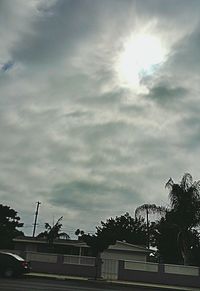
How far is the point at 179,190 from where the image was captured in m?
38.4

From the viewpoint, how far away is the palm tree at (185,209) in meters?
37.6

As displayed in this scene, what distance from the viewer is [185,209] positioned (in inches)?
1483

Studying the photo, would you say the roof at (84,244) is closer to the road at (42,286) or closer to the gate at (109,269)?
the gate at (109,269)

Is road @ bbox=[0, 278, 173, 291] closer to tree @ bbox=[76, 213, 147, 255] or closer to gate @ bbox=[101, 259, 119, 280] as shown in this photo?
gate @ bbox=[101, 259, 119, 280]

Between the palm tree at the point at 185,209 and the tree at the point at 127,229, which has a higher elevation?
the tree at the point at 127,229

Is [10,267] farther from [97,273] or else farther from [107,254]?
[107,254]

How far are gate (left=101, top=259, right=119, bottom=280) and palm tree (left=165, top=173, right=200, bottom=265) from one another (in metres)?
6.35

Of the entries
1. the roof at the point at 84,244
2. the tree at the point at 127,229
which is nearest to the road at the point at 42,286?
the roof at the point at 84,244

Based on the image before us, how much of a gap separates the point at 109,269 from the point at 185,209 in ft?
25.4

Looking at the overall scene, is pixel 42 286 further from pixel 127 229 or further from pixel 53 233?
pixel 127 229

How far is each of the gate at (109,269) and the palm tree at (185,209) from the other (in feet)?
20.8

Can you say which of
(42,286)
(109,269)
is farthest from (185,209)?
(42,286)

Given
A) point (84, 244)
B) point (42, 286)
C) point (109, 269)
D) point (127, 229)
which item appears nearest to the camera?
point (42, 286)

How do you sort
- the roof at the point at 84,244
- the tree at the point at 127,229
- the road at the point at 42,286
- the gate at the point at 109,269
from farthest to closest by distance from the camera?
the tree at the point at 127,229 < the roof at the point at 84,244 < the gate at the point at 109,269 < the road at the point at 42,286
